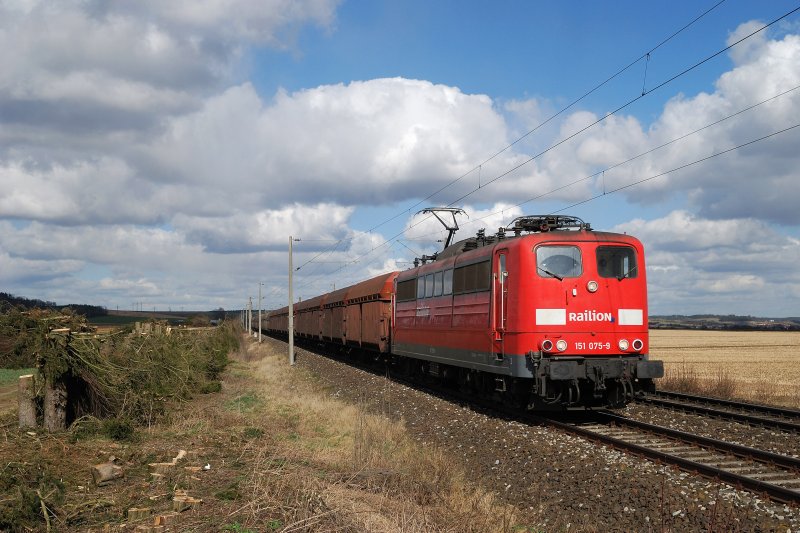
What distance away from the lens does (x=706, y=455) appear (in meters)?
10.5

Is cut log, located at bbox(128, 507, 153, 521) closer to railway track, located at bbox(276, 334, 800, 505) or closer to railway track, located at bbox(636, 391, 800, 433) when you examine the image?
railway track, located at bbox(276, 334, 800, 505)

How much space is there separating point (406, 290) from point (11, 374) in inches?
558

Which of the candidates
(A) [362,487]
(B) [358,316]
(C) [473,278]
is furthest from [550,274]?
(B) [358,316]

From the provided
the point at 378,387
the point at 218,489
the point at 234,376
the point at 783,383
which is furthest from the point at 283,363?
the point at 218,489

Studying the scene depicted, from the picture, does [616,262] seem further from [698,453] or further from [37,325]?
[37,325]

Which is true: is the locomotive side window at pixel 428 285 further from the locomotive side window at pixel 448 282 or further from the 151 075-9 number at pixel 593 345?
the 151 075-9 number at pixel 593 345

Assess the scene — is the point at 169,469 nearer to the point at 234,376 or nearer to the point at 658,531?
the point at 658,531

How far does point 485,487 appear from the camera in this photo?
374 inches

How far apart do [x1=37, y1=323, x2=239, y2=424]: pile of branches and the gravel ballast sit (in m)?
5.30

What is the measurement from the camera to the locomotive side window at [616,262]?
1412cm

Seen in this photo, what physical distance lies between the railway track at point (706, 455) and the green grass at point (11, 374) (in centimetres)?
1757

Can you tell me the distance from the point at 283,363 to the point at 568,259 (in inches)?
1007

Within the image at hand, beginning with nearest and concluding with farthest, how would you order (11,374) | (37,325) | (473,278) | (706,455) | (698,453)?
(706,455) → (698,453) → (37,325) → (473,278) → (11,374)

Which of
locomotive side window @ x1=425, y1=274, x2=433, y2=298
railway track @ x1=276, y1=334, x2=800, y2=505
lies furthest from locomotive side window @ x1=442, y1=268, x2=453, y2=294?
railway track @ x1=276, y1=334, x2=800, y2=505
